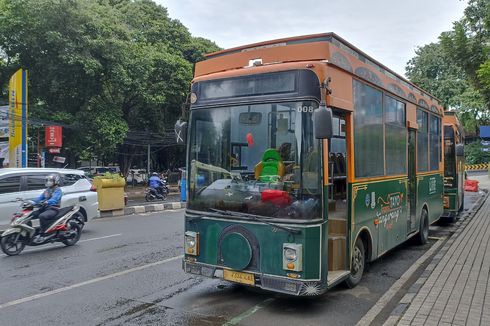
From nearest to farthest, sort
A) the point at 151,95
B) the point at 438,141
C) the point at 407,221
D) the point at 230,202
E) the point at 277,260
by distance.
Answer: the point at 277,260
the point at 230,202
the point at 407,221
the point at 438,141
the point at 151,95

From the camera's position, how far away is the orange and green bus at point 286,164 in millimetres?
5027

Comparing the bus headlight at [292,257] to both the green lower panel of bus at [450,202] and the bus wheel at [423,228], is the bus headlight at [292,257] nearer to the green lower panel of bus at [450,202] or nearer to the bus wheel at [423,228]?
the bus wheel at [423,228]

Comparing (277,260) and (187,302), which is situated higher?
(277,260)

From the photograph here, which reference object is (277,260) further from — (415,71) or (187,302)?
(415,71)

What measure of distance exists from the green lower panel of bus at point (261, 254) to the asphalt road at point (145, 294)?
435mm

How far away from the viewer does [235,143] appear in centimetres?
558

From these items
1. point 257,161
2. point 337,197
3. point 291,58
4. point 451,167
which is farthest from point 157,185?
point 291,58

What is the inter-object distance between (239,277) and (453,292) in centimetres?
279

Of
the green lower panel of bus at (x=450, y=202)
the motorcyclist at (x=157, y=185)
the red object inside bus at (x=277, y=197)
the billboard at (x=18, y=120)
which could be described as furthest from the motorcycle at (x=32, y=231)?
the motorcyclist at (x=157, y=185)

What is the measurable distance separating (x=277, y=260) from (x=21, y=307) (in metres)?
3.23

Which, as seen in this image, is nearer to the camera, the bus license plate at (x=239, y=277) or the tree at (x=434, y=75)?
the bus license plate at (x=239, y=277)

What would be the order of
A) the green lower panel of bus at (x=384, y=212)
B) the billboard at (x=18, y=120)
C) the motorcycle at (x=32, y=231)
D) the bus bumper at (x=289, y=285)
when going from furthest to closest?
the billboard at (x=18, y=120)
the motorcycle at (x=32, y=231)
the green lower panel of bus at (x=384, y=212)
the bus bumper at (x=289, y=285)

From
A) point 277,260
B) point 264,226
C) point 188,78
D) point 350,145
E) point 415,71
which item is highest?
point 415,71

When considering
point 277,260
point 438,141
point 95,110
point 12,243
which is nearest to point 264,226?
point 277,260
